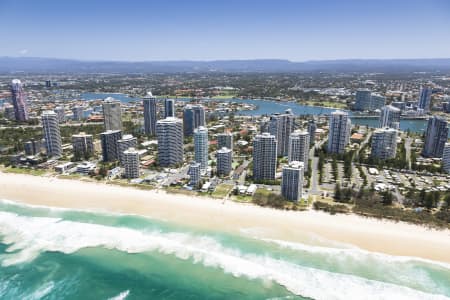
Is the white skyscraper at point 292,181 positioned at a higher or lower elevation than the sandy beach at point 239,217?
higher

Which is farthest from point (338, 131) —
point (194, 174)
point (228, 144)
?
point (194, 174)

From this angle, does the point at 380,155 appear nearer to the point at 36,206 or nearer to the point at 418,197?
the point at 418,197

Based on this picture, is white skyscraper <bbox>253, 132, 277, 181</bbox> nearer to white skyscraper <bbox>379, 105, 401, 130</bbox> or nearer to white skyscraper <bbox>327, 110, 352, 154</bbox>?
white skyscraper <bbox>327, 110, 352, 154</bbox>

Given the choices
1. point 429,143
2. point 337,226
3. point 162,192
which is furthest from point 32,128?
point 429,143

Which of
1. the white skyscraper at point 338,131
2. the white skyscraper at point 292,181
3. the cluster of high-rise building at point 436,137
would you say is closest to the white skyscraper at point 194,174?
the white skyscraper at point 292,181

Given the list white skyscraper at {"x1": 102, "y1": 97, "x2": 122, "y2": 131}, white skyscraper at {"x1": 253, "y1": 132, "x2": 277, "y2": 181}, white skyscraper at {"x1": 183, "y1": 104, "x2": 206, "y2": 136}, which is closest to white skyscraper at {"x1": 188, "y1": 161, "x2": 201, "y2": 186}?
white skyscraper at {"x1": 253, "y1": 132, "x2": 277, "y2": 181}

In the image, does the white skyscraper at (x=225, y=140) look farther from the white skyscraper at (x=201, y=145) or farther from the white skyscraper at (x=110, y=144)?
the white skyscraper at (x=110, y=144)

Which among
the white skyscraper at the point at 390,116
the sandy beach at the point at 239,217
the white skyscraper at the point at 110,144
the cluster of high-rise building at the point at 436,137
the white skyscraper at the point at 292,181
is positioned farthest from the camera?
the white skyscraper at the point at 390,116
